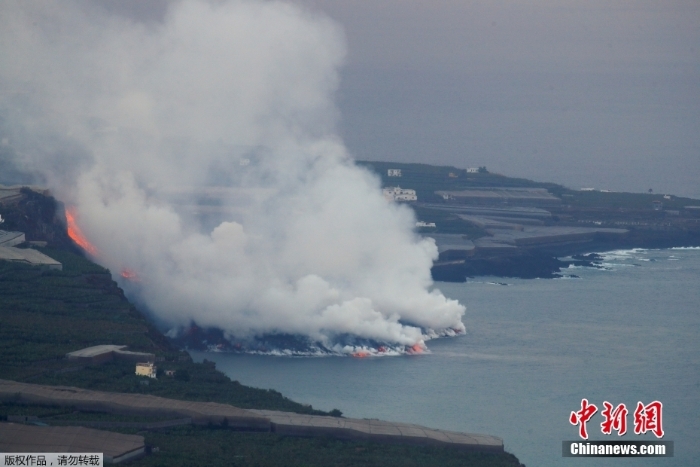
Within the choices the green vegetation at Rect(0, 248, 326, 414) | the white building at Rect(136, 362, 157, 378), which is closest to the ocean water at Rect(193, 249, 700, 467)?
the green vegetation at Rect(0, 248, 326, 414)

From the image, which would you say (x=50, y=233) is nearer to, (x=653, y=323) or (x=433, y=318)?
(x=433, y=318)

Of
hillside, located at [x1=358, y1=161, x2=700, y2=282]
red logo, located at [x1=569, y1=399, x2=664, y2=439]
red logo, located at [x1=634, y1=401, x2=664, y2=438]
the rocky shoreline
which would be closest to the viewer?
red logo, located at [x1=634, y1=401, x2=664, y2=438]

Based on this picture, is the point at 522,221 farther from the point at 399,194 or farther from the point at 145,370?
the point at 145,370

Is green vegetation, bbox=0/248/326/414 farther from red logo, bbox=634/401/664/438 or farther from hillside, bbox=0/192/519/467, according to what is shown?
red logo, bbox=634/401/664/438

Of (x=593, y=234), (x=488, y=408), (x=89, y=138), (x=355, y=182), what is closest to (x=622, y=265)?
(x=593, y=234)

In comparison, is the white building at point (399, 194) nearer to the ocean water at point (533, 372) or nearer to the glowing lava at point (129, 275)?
the ocean water at point (533, 372)

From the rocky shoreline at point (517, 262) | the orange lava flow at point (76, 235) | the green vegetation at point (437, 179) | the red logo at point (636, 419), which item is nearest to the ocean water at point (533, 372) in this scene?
the red logo at point (636, 419)
